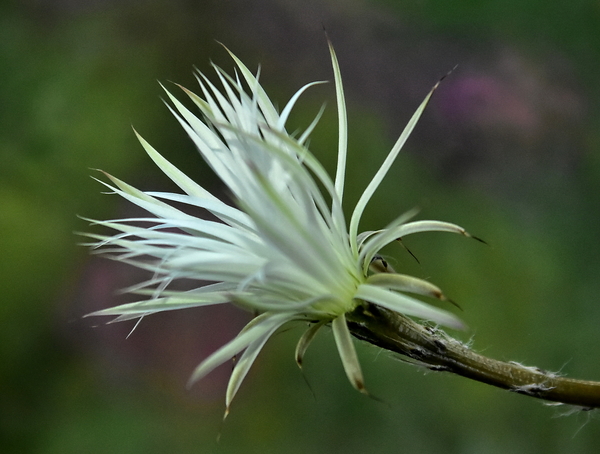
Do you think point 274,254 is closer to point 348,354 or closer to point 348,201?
point 348,354

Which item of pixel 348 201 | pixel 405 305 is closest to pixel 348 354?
pixel 405 305

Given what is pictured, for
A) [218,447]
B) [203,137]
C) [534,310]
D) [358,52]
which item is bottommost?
[218,447]

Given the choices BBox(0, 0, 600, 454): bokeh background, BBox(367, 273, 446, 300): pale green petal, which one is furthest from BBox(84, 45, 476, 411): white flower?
BBox(0, 0, 600, 454): bokeh background

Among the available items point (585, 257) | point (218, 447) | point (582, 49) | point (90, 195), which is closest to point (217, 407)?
point (218, 447)

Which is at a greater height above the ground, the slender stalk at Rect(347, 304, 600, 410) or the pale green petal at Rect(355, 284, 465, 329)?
the pale green petal at Rect(355, 284, 465, 329)

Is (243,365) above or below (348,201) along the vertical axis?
Answer: below

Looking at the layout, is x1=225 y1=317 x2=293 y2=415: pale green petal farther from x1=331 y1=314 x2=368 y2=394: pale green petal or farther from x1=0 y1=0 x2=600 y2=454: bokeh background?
x1=0 y1=0 x2=600 y2=454: bokeh background

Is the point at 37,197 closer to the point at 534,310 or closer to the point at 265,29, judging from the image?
the point at 265,29

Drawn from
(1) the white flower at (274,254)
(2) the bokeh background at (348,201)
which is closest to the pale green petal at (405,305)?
(1) the white flower at (274,254)

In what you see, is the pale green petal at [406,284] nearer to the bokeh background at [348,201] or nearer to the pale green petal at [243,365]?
the pale green petal at [243,365]
